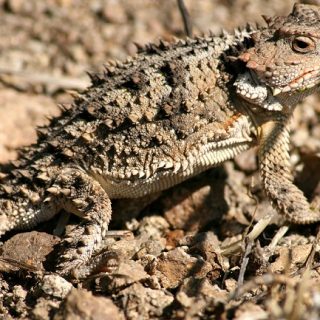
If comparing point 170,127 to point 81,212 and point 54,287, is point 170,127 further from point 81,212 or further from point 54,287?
point 54,287

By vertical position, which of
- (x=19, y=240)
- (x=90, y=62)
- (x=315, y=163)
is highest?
(x=90, y=62)

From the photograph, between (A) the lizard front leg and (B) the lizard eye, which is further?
(A) the lizard front leg

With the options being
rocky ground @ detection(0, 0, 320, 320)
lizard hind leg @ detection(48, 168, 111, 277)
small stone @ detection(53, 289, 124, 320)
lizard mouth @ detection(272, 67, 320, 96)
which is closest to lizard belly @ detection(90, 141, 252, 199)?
lizard hind leg @ detection(48, 168, 111, 277)

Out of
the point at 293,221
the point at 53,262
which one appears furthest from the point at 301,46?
the point at 53,262

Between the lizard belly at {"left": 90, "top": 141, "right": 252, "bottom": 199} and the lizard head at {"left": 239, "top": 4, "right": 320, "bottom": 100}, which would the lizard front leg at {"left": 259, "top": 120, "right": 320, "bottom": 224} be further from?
the lizard head at {"left": 239, "top": 4, "right": 320, "bottom": 100}

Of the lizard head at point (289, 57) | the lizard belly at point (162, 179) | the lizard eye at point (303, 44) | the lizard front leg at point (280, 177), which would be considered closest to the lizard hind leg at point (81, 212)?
the lizard belly at point (162, 179)

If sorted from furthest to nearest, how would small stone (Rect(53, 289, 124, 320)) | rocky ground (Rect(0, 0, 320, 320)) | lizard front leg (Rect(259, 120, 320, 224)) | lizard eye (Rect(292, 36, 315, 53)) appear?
lizard front leg (Rect(259, 120, 320, 224)) → lizard eye (Rect(292, 36, 315, 53)) → rocky ground (Rect(0, 0, 320, 320)) → small stone (Rect(53, 289, 124, 320))

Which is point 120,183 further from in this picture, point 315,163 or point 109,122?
point 315,163
